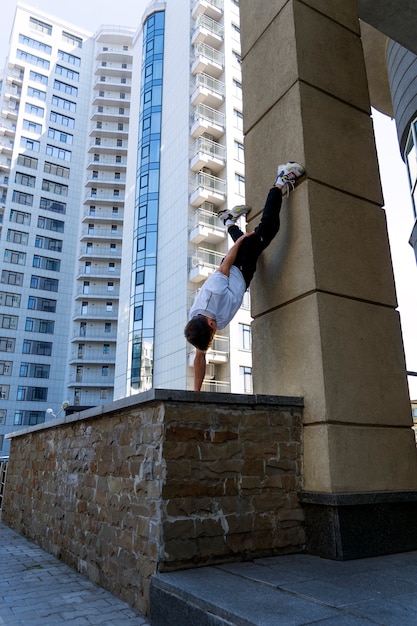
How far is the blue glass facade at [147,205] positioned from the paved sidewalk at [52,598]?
24.2 m

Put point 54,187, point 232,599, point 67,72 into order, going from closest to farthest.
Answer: point 232,599 < point 54,187 < point 67,72

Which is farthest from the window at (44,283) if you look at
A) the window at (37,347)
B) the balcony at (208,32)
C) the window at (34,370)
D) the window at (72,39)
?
the window at (72,39)

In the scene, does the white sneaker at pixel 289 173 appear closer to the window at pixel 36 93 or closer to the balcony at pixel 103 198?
the balcony at pixel 103 198

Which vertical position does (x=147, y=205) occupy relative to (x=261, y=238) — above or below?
above

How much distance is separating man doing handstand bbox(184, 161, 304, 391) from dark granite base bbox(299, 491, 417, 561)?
144cm

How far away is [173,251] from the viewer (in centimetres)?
3059

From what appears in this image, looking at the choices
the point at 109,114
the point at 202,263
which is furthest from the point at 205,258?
the point at 109,114

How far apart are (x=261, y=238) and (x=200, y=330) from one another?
1189 mm

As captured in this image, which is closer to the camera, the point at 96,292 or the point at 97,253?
the point at 96,292

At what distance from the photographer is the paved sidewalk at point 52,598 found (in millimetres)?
3318

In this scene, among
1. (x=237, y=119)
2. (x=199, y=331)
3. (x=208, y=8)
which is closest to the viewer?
(x=199, y=331)

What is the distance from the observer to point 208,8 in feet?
109

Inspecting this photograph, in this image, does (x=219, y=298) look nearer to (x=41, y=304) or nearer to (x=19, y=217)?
(x=41, y=304)

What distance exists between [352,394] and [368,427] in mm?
310
